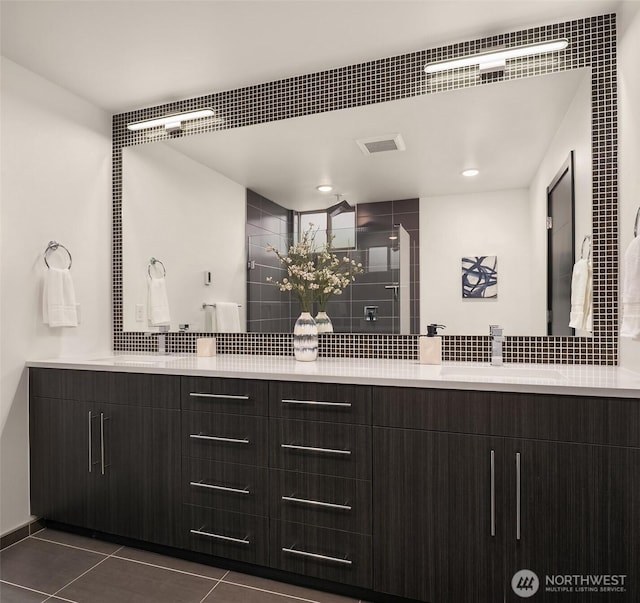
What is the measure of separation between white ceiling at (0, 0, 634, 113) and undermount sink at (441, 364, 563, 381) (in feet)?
5.06

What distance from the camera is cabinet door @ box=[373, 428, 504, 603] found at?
5.16 feet

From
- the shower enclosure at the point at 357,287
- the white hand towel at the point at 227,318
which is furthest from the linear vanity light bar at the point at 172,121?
the white hand towel at the point at 227,318

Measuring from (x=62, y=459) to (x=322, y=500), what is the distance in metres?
1.39

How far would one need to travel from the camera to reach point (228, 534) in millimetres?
1943

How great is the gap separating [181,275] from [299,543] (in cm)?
167

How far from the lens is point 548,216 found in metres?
2.12

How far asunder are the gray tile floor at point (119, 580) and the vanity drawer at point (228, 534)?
0.09m

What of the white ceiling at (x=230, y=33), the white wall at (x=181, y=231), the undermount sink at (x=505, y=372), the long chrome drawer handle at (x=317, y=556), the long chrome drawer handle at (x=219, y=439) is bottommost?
the long chrome drawer handle at (x=317, y=556)

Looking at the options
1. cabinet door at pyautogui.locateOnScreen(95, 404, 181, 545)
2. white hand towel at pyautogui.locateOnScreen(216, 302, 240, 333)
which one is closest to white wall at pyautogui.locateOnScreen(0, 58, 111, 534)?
cabinet door at pyautogui.locateOnScreen(95, 404, 181, 545)

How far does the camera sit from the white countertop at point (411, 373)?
4.96ft

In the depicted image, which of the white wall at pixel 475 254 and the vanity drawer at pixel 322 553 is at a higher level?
the white wall at pixel 475 254

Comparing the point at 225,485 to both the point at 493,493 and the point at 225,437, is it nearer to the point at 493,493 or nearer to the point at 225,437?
the point at 225,437

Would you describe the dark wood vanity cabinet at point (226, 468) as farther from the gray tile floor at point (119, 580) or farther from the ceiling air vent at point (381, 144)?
the ceiling air vent at point (381, 144)

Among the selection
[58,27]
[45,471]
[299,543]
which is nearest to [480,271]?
[299,543]
